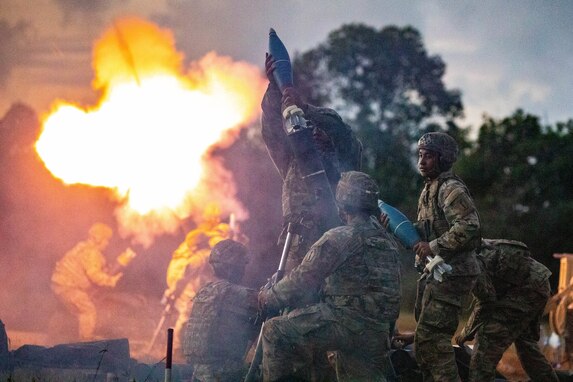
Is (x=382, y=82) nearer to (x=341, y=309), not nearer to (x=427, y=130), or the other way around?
(x=427, y=130)

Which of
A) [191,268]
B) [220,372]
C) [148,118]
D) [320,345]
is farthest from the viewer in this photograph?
[148,118]

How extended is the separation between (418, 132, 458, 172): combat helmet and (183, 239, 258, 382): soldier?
7.30 feet

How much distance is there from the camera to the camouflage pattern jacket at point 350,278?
6133 millimetres

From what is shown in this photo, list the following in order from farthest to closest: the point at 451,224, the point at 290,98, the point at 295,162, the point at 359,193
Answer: the point at 295,162, the point at 451,224, the point at 290,98, the point at 359,193

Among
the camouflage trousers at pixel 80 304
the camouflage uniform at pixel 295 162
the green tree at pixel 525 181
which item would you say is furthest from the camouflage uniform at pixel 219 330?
the green tree at pixel 525 181

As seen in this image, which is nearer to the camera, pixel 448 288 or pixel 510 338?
pixel 448 288

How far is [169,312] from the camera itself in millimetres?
13586

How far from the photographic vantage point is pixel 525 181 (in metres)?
25.5

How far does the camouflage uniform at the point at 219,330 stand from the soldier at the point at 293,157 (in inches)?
29.7

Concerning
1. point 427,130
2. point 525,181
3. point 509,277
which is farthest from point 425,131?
point 509,277

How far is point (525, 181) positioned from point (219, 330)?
2036 centimetres

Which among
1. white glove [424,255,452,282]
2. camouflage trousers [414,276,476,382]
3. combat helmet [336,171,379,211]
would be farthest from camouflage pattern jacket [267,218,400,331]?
camouflage trousers [414,276,476,382]

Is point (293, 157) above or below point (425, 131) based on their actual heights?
below

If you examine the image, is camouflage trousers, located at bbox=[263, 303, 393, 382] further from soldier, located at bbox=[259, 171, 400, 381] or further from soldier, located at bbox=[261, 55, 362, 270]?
soldier, located at bbox=[261, 55, 362, 270]
